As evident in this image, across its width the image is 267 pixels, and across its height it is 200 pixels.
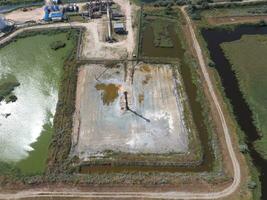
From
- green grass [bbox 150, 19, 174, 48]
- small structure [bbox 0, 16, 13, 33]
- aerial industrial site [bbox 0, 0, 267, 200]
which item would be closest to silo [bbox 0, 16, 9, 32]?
small structure [bbox 0, 16, 13, 33]

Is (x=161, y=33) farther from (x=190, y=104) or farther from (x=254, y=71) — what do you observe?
(x=190, y=104)

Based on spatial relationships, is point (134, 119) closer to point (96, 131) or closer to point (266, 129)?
point (96, 131)

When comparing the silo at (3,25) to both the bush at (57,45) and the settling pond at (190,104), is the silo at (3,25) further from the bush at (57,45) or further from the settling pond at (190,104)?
the settling pond at (190,104)

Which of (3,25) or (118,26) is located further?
(3,25)

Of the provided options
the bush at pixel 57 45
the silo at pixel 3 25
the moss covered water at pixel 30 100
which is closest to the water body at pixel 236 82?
the moss covered water at pixel 30 100

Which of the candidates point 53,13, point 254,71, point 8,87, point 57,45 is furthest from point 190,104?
point 53,13

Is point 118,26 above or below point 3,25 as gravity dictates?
below
